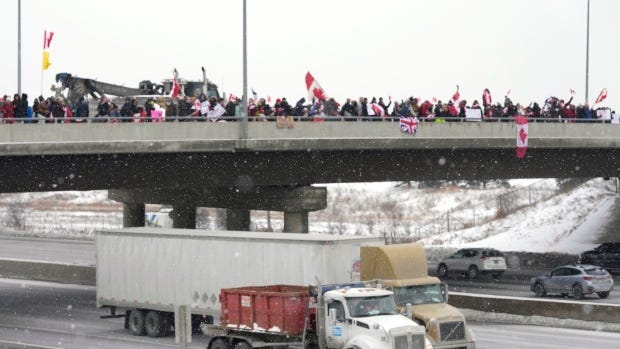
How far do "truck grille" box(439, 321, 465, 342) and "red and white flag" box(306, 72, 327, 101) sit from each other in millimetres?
19586

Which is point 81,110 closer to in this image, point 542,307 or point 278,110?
point 278,110

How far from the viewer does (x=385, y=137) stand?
42.6m

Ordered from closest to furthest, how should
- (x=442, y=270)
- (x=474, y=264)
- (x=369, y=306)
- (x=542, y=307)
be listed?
(x=369, y=306) < (x=542, y=307) < (x=474, y=264) < (x=442, y=270)

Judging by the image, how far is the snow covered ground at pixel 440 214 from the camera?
69.9m

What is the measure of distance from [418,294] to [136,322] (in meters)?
10.3

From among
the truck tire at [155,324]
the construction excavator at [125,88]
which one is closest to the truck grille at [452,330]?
the truck tire at [155,324]

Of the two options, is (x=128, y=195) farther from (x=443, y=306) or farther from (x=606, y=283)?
(x=443, y=306)

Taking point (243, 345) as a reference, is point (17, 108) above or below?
above

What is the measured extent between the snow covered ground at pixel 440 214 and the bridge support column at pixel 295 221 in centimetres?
2177

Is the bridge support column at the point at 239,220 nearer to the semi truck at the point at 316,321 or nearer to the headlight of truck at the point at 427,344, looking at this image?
the semi truck at the point at 316,321

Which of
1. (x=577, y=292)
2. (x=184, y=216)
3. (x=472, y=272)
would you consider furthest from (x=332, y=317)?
(x=184, y=216)

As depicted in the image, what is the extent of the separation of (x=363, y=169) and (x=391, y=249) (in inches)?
812

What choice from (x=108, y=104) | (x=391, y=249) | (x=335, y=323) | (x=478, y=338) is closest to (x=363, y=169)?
(x=108, y=104)

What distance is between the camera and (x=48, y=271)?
52.7 metres
